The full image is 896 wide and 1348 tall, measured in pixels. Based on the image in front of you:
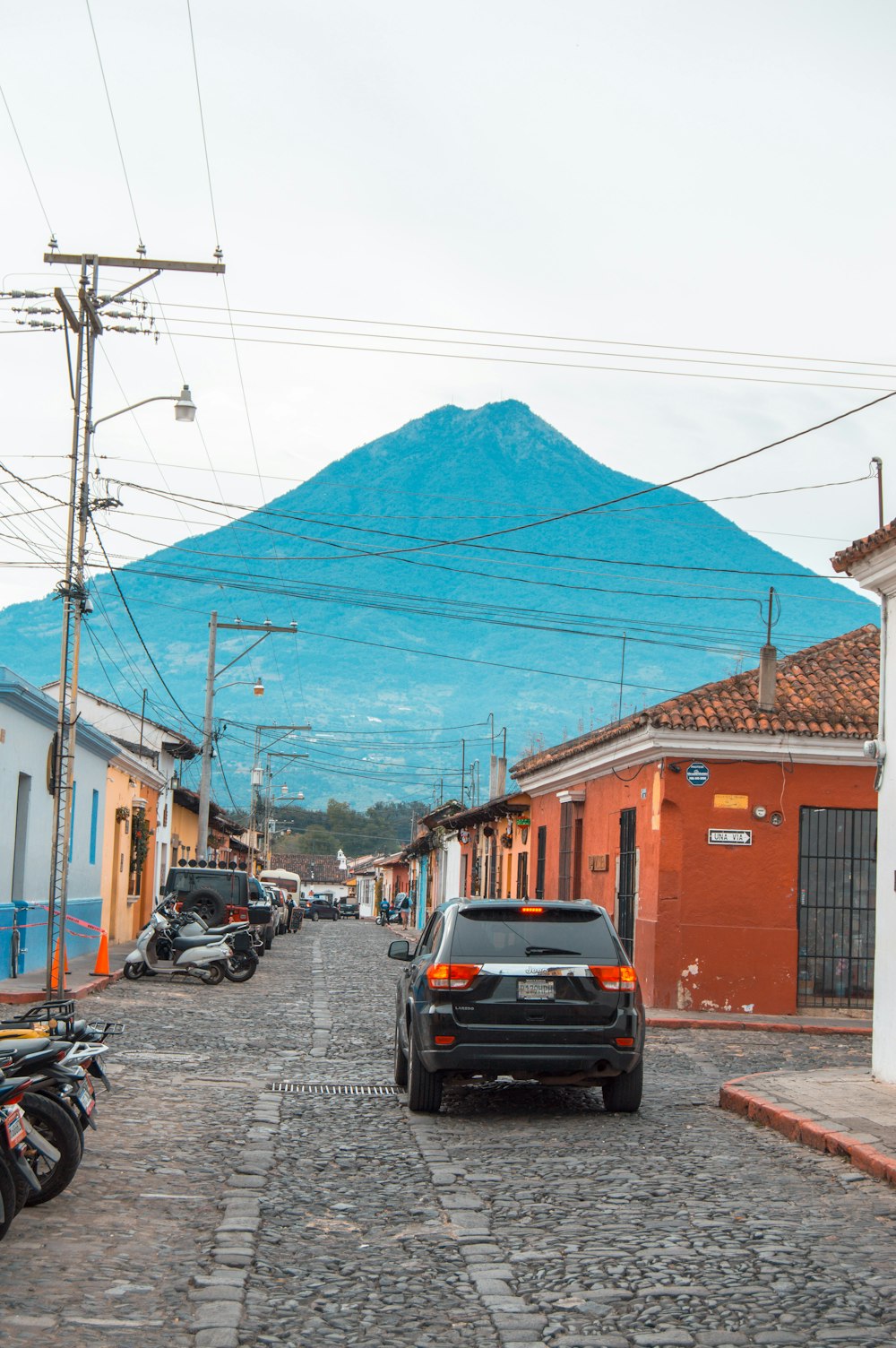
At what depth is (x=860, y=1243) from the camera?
670 centimetres

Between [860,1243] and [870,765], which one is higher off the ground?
[870,765]

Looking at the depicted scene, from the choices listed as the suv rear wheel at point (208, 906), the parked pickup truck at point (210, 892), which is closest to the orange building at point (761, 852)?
the suv rear wheel at point (208, 906)

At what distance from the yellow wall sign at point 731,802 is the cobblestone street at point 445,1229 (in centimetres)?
820

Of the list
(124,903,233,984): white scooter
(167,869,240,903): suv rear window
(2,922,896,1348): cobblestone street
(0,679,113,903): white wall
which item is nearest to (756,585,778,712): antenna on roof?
(2,922,896,1348): cobblestone street

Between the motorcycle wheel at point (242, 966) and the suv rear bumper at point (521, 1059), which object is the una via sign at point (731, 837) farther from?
the suv rear bumper at point (521, 1059)

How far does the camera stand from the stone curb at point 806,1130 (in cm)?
835

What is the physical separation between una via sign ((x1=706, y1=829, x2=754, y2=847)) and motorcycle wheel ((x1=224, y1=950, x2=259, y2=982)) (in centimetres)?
Answer: 827

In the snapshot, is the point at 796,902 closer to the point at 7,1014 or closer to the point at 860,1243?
the point at 7,1014

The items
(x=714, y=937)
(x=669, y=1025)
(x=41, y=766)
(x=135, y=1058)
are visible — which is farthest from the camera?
(x=41, y=766)

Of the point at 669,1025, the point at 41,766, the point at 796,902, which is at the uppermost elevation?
the point at 41,766

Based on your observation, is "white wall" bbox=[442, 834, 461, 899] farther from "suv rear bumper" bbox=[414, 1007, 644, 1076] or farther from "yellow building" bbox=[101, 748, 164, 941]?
"suv rear bumper" bbox=[414, 1007, 644, 1076]

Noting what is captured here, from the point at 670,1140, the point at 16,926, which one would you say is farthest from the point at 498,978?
the point at 16,926

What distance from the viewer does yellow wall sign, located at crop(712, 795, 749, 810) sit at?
65.8ft

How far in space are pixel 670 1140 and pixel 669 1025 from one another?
888 cm
